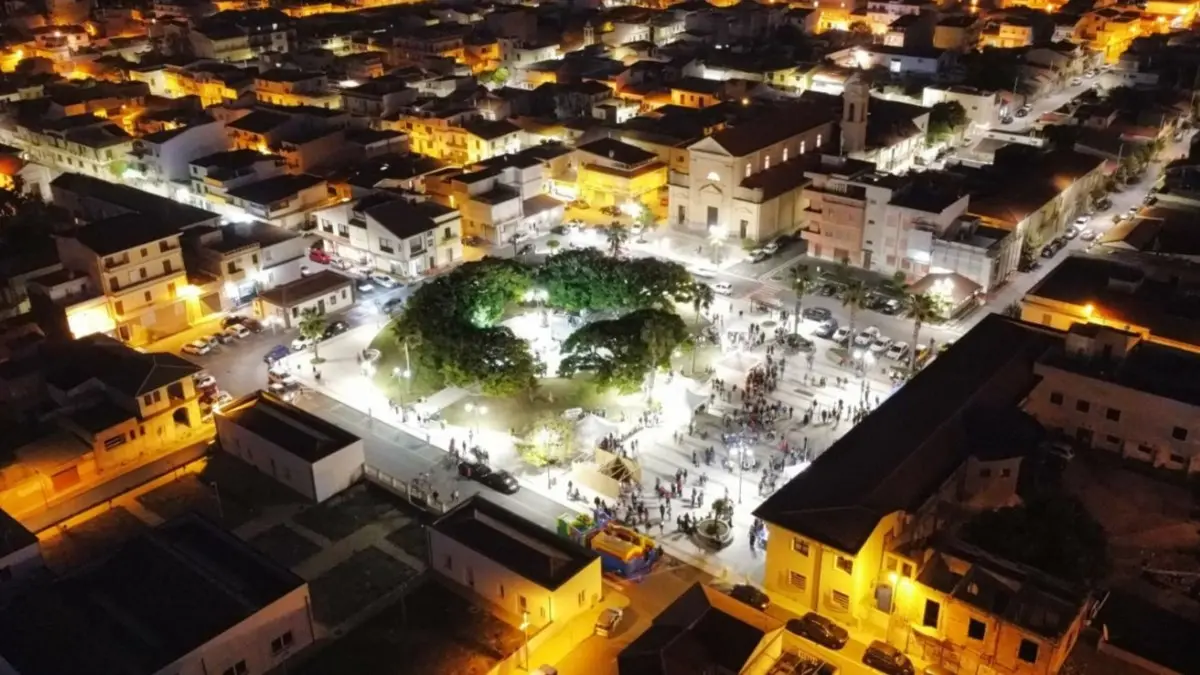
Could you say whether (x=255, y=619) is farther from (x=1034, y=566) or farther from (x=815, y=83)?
(x=815, y=83)

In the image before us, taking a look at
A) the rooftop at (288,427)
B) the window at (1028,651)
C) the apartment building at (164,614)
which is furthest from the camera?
the rooftop at (288,427)

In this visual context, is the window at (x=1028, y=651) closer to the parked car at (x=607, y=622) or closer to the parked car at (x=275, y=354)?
the parked car at (x=607, y=622)

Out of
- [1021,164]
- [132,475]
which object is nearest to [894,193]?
Answer: [1021,164]

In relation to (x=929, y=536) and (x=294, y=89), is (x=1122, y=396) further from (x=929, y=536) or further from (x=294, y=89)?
(x=294, y=89)

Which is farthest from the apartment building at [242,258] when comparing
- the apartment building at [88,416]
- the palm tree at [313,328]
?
the apartment building at [88,416]

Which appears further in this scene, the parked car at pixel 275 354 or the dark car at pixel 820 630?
the parked car at pixel 275 354

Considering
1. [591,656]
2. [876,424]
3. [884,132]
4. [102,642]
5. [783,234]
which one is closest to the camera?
[102,642]

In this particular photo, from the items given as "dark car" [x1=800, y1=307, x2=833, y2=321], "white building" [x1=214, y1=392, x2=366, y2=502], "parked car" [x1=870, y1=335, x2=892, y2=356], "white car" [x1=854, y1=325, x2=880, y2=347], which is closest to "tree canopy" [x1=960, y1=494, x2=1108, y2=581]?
"parked car" [x1=870, y1=335, x2=892, y2=356]
